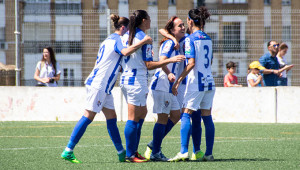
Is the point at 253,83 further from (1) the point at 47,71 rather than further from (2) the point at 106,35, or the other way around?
(1) the point at 47,71

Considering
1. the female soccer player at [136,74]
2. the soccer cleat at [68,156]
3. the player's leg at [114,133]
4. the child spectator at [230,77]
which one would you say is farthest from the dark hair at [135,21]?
the child spectator at [230,77]

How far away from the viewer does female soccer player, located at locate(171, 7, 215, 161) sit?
7.05 meters

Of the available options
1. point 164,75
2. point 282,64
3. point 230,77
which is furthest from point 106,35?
point 164,75

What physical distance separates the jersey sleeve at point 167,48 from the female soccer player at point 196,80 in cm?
25

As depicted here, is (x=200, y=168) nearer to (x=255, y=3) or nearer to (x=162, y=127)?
(x=162, y=127)

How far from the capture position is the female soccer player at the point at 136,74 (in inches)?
272

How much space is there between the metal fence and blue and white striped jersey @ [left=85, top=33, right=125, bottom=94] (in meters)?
7.77

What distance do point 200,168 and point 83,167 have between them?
4.27ft

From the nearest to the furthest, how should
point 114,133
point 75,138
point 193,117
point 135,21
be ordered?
point 75,138 → point 135,21 → point 114,133 → point 193,117

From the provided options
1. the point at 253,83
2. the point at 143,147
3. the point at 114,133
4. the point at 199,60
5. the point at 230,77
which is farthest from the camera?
the point at 230,77

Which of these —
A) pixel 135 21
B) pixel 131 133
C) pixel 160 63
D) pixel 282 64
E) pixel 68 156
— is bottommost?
pixel 68 156

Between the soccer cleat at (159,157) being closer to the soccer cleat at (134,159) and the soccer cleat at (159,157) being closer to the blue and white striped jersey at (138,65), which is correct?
the soccer cleat at (134,159)

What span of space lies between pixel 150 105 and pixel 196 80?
762 centimetres

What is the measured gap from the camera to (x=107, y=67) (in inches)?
278
